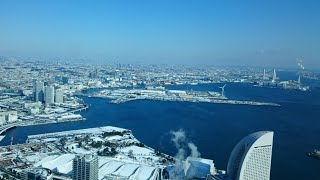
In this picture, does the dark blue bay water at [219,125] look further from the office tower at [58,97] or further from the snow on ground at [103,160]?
the snow on ground at [103,160]

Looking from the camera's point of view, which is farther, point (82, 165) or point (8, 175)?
point (8, 175)

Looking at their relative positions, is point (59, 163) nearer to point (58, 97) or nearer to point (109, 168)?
point (109, 168)

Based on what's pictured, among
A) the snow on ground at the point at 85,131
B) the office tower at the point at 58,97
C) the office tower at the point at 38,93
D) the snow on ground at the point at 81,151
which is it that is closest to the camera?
the snow on ground at the point at 81,151

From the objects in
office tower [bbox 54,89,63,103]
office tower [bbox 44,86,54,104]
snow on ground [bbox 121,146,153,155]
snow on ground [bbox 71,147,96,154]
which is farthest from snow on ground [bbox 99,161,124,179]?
office tower [bbox 54,89,63,103]

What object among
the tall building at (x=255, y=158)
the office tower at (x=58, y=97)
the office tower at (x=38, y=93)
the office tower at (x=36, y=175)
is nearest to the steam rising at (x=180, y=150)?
the tall building at (x=255, y=158)

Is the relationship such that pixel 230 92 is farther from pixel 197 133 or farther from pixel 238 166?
pixel 238 166

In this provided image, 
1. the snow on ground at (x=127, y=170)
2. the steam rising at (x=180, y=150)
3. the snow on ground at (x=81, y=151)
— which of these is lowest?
the snow on ground at (x=81, y=151)

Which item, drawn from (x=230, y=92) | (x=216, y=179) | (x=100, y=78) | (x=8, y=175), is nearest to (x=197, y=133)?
(x=216, y=179)
